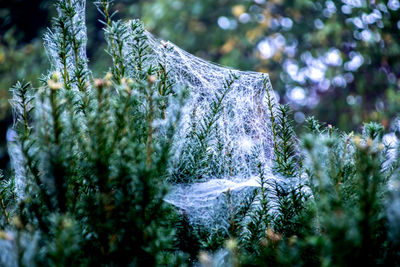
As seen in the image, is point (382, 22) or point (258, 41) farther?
point (258, 41)

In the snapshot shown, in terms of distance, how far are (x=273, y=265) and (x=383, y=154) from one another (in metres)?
0.44

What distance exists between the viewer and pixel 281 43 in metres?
6.36

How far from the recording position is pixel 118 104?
0.70m

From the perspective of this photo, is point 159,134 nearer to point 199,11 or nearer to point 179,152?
point 179,152

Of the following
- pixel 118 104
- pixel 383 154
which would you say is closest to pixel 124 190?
pixel 118 104

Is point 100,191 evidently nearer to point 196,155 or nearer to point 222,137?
point 196,155

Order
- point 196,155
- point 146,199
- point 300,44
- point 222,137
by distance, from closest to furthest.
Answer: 1. point 146,199
2. point 196,155
3. point 222,137
4. point 300,44

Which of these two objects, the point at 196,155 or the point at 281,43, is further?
the point at 281,43

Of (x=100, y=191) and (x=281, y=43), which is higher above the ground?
(x=281, y=43)

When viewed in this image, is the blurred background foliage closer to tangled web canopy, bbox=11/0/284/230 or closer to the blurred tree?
the blurred tree

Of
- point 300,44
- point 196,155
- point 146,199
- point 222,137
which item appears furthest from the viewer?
point 300,44

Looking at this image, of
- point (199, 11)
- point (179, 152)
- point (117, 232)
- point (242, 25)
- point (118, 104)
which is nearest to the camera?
point (117, 232)

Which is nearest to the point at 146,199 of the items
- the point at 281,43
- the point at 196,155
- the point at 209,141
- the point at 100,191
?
the point at 100,191

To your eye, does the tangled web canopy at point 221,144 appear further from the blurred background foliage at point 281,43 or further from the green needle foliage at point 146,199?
the blurred background foliage at point 281,43
